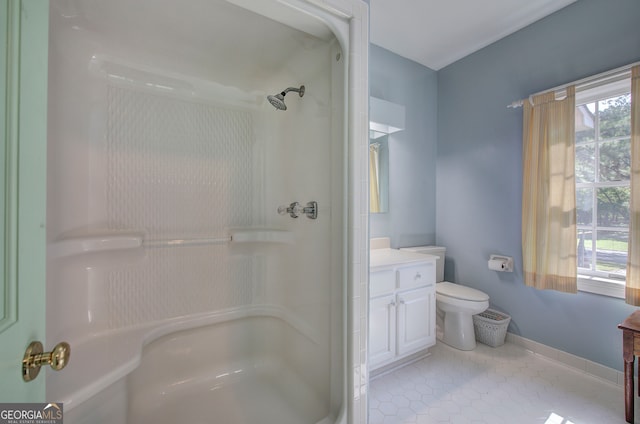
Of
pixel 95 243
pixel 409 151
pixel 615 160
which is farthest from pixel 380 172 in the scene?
pixel 95 243

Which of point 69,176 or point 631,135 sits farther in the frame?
point 631,135

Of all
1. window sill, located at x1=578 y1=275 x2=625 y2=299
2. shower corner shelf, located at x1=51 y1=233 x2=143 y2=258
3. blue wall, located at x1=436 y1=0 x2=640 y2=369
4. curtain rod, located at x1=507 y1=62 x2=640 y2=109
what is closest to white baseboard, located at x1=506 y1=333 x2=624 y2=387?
blue wall, located at x1=436 y1=0 x2=640 y2=369

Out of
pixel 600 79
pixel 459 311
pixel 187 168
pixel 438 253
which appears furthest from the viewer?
pixel 438 253

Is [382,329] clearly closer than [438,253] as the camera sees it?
Yes

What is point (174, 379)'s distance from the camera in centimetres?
144

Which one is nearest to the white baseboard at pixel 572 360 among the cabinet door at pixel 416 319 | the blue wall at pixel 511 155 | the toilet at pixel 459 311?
the blue wall at pixel 511 155

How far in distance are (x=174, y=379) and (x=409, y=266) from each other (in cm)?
165

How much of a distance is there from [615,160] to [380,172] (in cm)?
165

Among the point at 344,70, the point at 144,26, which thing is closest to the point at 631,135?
the point at 344,70

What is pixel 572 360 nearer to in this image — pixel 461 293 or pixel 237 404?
pixel 461 293

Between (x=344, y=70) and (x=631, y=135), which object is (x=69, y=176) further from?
(x=631, y=135)

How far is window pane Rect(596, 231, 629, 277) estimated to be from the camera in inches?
70.6

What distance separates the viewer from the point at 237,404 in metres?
1.39

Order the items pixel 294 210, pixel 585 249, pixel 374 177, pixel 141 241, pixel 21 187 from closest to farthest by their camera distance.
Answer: pixel 21 187
pixel 141 241
pixel 294 210
pixel 585 249
pixel 374 177
